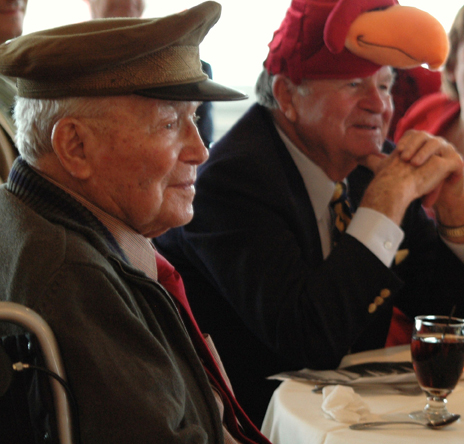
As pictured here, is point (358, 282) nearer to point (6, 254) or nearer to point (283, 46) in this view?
point (283, 46)

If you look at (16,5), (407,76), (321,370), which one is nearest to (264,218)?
(321,370)

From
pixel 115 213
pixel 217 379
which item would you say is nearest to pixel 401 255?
pixel 217 379

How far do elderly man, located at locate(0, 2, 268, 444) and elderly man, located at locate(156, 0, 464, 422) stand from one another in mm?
365

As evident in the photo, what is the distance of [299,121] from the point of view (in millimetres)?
1739

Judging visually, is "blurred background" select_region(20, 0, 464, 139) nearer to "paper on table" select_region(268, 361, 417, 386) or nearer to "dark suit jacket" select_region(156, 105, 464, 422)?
"dark suit jacket" select_region(156, 105, 464, 422)

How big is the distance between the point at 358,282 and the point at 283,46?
27.9 inches

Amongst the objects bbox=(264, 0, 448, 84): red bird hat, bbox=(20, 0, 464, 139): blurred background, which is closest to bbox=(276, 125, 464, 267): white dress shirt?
bbox=(264, 0, 448, 84): red bird hat

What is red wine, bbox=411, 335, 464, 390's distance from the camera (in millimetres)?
1031

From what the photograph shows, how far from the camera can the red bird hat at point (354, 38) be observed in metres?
1.59

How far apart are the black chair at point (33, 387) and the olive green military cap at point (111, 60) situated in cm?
37

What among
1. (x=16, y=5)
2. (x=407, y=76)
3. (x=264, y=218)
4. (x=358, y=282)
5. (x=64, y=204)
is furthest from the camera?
(x=407, y=76)

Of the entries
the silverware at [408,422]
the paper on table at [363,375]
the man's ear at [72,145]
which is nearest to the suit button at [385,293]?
the paper on table at [363,375]

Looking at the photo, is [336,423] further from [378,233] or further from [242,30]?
[242,30]

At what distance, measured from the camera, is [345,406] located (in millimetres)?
1041
